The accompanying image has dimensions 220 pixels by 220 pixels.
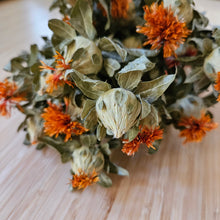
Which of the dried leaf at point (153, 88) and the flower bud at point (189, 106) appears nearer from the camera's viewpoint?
the dried leaf at point (153, 88)

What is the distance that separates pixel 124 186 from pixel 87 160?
0.26ft

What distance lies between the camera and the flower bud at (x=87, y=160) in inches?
13.5

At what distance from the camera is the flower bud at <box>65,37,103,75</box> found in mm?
308

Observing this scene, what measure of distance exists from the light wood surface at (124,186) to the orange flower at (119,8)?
24cm

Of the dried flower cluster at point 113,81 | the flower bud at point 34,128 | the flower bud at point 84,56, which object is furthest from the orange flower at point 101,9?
the flower bud at point 34,128

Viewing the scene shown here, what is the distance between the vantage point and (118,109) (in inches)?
10.4

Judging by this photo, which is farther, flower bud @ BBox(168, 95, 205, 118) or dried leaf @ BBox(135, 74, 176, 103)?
flower bud @ BBox(168, 95, 205, 118)

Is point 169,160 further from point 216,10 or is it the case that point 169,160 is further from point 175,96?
point 216,10

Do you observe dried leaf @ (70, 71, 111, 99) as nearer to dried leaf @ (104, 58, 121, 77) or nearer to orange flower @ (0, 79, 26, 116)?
dried leaf @ (104, 58, 121, 77)

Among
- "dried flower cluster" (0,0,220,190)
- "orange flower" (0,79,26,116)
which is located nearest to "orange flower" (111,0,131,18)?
"dried flower cluster" (0,0,220,190)

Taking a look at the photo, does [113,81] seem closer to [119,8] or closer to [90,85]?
[90,85]

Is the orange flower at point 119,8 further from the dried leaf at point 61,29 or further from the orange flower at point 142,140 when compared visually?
the orange flower at point 142,140

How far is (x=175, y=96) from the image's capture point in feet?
1.28

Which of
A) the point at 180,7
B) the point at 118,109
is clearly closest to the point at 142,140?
the point at 118,109
